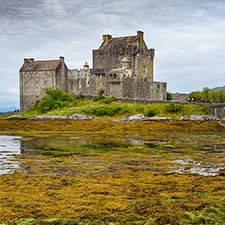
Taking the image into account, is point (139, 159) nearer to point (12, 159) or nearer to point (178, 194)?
point (12, 159)

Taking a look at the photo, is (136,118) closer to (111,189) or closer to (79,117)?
(79,117)

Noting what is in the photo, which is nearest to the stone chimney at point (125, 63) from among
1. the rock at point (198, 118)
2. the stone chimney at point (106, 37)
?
the stone chimney at point (106, 37)

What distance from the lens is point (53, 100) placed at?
66438 mm

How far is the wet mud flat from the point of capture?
11305 millimetres

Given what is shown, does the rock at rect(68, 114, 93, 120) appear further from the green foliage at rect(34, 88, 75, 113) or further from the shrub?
the green foliage at rect(34, 88, 75, 113)

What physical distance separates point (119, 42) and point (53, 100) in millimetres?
15642

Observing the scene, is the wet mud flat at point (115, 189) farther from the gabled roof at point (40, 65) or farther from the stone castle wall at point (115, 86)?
the gabled roof at point (40, 65)

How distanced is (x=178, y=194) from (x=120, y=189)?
6.99 feet

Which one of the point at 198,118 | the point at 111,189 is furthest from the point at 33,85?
the point at 111,189

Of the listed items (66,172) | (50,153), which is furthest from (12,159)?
(66,172)

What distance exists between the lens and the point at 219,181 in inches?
635

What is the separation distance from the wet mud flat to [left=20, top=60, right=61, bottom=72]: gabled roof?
A: 48.4 m

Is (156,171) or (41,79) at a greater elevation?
(41,79)

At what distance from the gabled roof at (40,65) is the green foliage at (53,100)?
5551 mm
